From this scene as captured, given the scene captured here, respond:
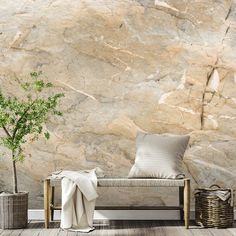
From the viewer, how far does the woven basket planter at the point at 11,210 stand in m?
5.75

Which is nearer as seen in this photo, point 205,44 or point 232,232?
point 232,232

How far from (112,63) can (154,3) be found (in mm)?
785

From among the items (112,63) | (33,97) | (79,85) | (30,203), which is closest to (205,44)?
(112,63)

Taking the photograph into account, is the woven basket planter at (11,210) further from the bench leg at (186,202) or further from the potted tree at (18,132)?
the bench leg at (186,202)

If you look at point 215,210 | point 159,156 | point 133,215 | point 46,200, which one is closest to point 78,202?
point 46,200

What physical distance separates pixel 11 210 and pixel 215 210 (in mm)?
1962

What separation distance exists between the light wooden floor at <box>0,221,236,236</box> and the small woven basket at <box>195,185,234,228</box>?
0.10 meters

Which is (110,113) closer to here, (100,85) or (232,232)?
(100,85)

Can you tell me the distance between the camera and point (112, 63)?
21.2ft

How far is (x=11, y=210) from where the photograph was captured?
5.75 m

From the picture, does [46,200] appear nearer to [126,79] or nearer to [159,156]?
[159,156]

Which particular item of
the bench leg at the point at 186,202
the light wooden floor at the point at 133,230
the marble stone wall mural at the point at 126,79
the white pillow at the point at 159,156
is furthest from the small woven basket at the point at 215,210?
the marble stone wall mural at the point at 126,79

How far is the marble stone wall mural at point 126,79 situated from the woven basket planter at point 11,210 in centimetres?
61

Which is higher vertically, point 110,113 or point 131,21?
point 131,21
